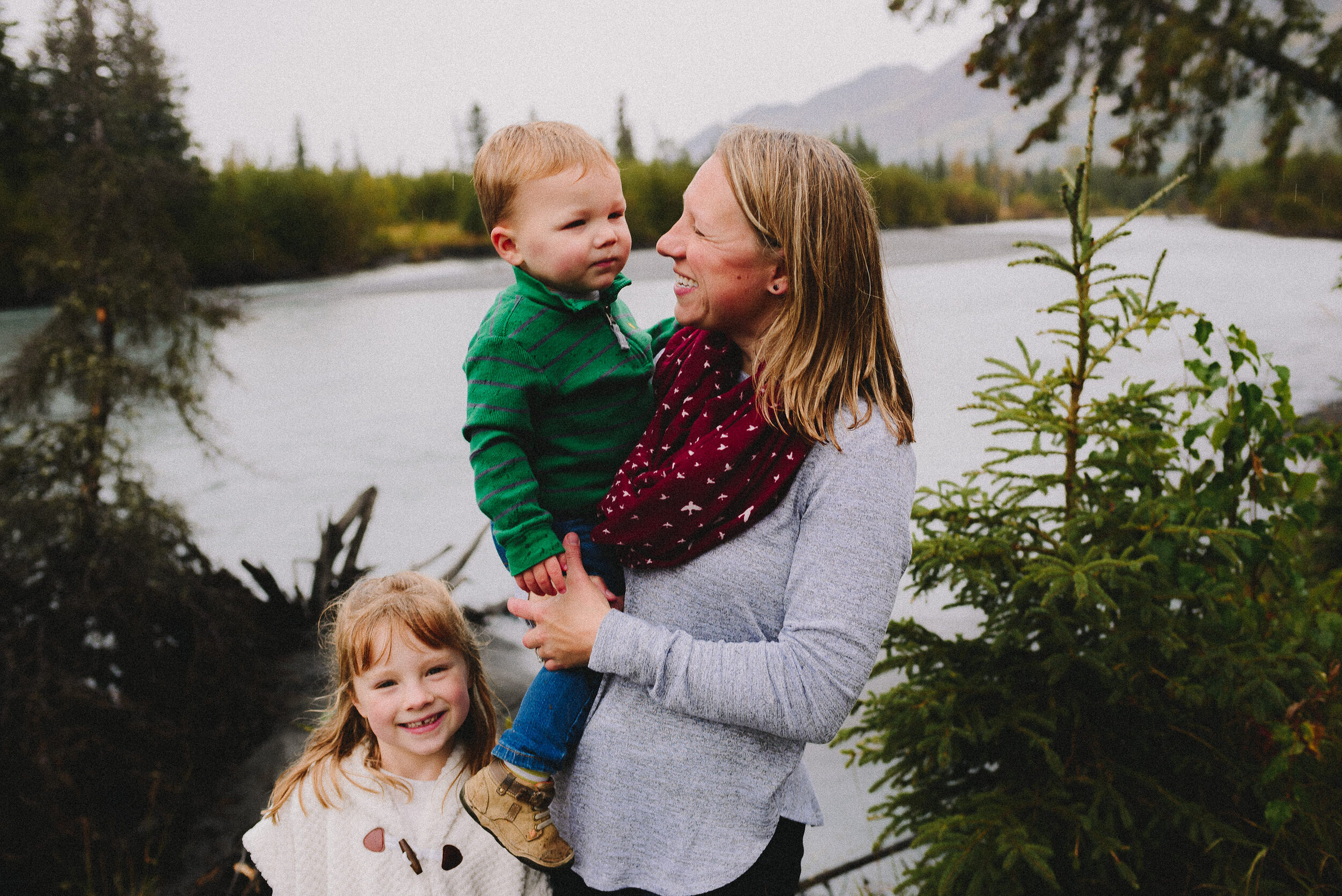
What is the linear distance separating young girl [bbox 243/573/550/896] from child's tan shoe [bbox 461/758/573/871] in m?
0.22

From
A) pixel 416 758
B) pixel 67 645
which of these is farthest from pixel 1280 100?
pixel 67 645

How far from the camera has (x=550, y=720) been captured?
1.00m

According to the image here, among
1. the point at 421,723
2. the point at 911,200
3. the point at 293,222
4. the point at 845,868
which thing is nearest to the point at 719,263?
the point at 421,723

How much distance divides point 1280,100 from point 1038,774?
2.96 meters

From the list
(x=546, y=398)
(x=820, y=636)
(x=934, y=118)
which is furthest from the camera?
(x=934, y=118)

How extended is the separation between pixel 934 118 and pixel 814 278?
5393 millimetres

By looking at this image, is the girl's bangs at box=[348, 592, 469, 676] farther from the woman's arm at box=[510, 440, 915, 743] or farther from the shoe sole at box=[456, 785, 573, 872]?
the woman's arm at box=[510, 440, 915, 743]

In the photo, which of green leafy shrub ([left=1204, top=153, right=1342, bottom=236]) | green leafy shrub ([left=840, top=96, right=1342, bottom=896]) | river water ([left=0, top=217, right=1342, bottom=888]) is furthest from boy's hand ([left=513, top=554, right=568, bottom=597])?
river water ([left=0, top=217, right=1342, bottom=888])

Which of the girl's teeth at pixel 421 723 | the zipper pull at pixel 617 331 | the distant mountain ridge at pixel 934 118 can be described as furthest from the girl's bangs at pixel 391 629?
the distant mountain ridge at pixel 934 118

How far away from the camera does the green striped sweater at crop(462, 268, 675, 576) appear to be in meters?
1.02

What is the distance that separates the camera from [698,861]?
0.92 m

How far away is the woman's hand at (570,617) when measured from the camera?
95cm

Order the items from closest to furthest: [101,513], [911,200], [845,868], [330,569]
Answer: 1. [845,868]
2. [101,513]
3. [330,569]
4. [911,200]

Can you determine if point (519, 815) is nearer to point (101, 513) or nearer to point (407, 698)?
point (407, 698)
